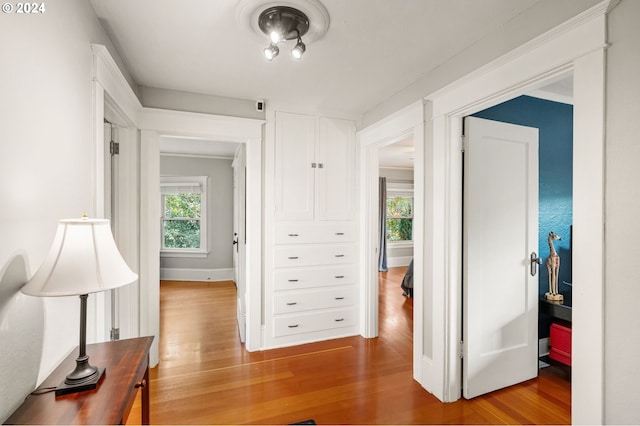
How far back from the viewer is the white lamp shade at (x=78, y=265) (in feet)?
3.00

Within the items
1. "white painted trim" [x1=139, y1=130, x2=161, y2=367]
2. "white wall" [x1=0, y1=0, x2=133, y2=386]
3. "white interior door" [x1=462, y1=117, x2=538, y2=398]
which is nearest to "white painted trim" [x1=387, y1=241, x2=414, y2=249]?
"white interior door" [x1=462, y1=117, x2=538, y2=398]

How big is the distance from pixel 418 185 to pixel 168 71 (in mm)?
2126

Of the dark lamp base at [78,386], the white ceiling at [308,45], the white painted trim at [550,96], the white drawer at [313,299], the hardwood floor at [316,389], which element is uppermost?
the white ceiling at [308,45]

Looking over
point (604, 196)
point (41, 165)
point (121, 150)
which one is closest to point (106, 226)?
point (41, 165)

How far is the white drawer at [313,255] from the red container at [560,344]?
1.86m

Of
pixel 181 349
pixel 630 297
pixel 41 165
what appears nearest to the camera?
pixel 41 165

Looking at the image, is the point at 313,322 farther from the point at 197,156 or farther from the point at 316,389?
the point at 197,156

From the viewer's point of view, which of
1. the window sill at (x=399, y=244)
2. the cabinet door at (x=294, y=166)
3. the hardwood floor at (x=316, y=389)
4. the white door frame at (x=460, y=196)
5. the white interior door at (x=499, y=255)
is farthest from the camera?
the window sill at (x=399, y=244)

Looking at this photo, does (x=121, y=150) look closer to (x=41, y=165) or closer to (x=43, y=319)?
(x=41, y=165)

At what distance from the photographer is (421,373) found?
234 centimetres

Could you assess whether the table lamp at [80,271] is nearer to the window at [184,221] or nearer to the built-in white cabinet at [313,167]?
the built-in white cabinet at [313,167]

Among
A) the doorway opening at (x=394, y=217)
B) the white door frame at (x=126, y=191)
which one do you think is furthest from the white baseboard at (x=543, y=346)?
the white door frame at (x=126, y=191)

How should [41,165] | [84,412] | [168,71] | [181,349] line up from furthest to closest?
[181,349], [168,71], [41,165], [84,412]

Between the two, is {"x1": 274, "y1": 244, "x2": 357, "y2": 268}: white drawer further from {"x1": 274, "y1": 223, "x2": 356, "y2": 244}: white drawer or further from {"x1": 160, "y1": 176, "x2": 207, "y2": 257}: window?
{"x1": 160, "y1": 176, "x2": 207, "y2": 257}: window
